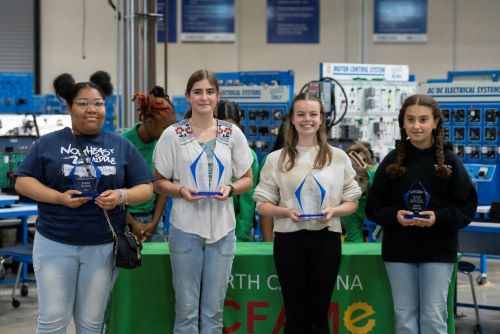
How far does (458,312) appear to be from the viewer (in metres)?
6.76

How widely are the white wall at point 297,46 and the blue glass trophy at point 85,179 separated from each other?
13.4 metres

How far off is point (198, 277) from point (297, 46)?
44.8 feet

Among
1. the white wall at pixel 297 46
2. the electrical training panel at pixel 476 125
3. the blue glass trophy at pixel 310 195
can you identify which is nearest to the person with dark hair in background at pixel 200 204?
the blue glass trophy at pixel 310 195

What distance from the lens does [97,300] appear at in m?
3.58

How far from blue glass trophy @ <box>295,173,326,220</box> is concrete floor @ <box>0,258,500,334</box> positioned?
274cm

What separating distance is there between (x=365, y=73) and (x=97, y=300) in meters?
8.89

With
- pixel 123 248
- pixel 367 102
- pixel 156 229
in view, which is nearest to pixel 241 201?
pixel 156 229

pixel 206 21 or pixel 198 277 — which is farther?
pixel 206 21

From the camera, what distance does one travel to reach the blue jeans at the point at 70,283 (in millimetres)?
3490

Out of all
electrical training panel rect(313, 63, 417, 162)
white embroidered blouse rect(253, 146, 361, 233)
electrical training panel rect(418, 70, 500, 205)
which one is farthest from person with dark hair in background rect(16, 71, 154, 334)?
electrical training panel rect(313, 63, 417, 162)

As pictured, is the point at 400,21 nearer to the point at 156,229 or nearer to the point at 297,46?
the point at 297,46

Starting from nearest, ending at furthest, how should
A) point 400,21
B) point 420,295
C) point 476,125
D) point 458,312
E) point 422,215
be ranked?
point 422,215 < point 420,295 < point 458,312 < point 476,125 < point 400,21

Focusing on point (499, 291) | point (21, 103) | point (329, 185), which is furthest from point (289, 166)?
point (21, 103)

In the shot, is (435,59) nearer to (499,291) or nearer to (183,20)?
(183,20)
